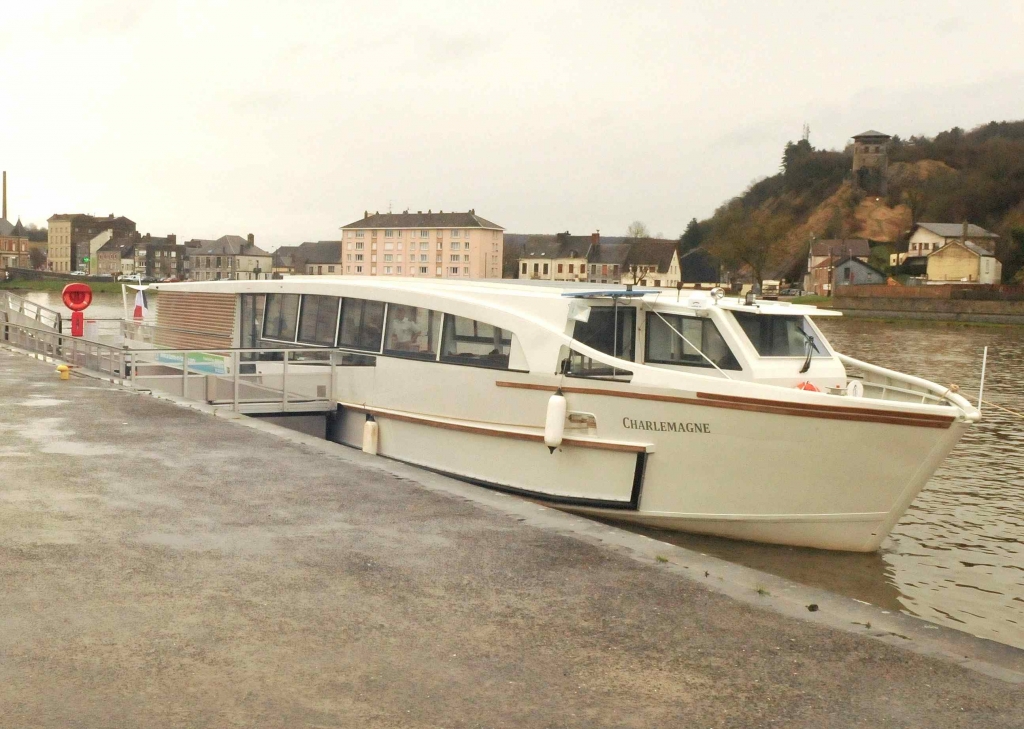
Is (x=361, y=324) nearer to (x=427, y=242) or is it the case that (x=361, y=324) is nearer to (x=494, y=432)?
(x=494, y=432)

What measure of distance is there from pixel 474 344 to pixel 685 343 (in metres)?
2.87

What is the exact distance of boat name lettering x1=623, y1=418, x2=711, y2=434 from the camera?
12.1m

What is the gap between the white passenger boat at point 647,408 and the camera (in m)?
11.7

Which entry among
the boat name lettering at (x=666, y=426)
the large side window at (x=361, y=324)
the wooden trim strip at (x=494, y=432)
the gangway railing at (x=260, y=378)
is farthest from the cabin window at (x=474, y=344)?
Answer: the boat name lettering at (x=666, y=426)

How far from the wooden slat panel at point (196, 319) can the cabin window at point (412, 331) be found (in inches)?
199

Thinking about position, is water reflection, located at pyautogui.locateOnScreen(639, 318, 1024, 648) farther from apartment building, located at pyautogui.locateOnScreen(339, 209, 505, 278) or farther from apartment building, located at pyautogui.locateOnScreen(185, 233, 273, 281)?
apartment building, located at pyautogui.locateOnScreen(185, 233, 273, 281)

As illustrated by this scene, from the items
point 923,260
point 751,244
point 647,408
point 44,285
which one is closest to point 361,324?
point 647,408

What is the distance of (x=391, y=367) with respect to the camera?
1599cm

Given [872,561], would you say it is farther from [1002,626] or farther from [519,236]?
[519,236]

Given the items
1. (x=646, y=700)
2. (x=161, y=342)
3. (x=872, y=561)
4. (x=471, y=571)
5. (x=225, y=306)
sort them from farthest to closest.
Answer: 1. (x=161, y=342)
2. (x=225, y=306)
3. (x=872, y=561)
4. (x=471, y=571)
5. (x=646, y=700)

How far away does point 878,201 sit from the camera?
163125 millimetres

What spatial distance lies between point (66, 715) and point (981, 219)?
14487cm

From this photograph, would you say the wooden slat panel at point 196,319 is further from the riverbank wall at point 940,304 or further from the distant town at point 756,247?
the riverbank wall at point 940,304

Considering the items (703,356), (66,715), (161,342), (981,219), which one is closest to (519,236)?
(981,219)
